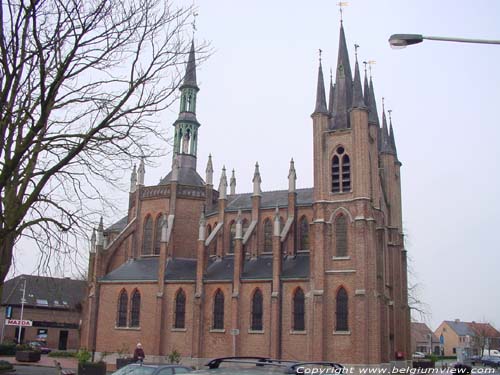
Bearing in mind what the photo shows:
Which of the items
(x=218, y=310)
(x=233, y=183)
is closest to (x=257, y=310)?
(x=218, y=310)

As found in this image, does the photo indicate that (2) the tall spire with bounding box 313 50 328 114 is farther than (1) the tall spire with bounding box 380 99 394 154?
No

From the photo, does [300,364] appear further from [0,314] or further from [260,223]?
[0,314]

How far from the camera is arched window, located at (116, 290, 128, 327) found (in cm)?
4259

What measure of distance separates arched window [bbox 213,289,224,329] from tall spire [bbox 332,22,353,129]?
47.4 feet

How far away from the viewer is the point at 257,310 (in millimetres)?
38438

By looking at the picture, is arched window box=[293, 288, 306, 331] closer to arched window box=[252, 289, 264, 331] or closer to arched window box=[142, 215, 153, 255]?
arched window box=[252, 289, 264, 331]

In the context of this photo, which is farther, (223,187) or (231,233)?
(223,187)

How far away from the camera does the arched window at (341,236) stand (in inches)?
1437

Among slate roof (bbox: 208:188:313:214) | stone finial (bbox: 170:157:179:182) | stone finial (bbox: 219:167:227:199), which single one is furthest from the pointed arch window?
stone finial (bbox: 170:157:179:182)

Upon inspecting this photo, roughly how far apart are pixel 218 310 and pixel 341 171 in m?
13.1

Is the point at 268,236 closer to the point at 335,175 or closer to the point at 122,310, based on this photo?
the point at 335,175

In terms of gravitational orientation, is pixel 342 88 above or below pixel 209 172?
above

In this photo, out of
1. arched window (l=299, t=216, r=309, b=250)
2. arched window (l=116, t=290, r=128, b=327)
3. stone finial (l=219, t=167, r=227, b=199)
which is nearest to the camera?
arched window (l=299, t=216, r=309, b=250)

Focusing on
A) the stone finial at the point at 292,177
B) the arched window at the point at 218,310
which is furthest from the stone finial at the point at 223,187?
the arched window at the point at 218,310
